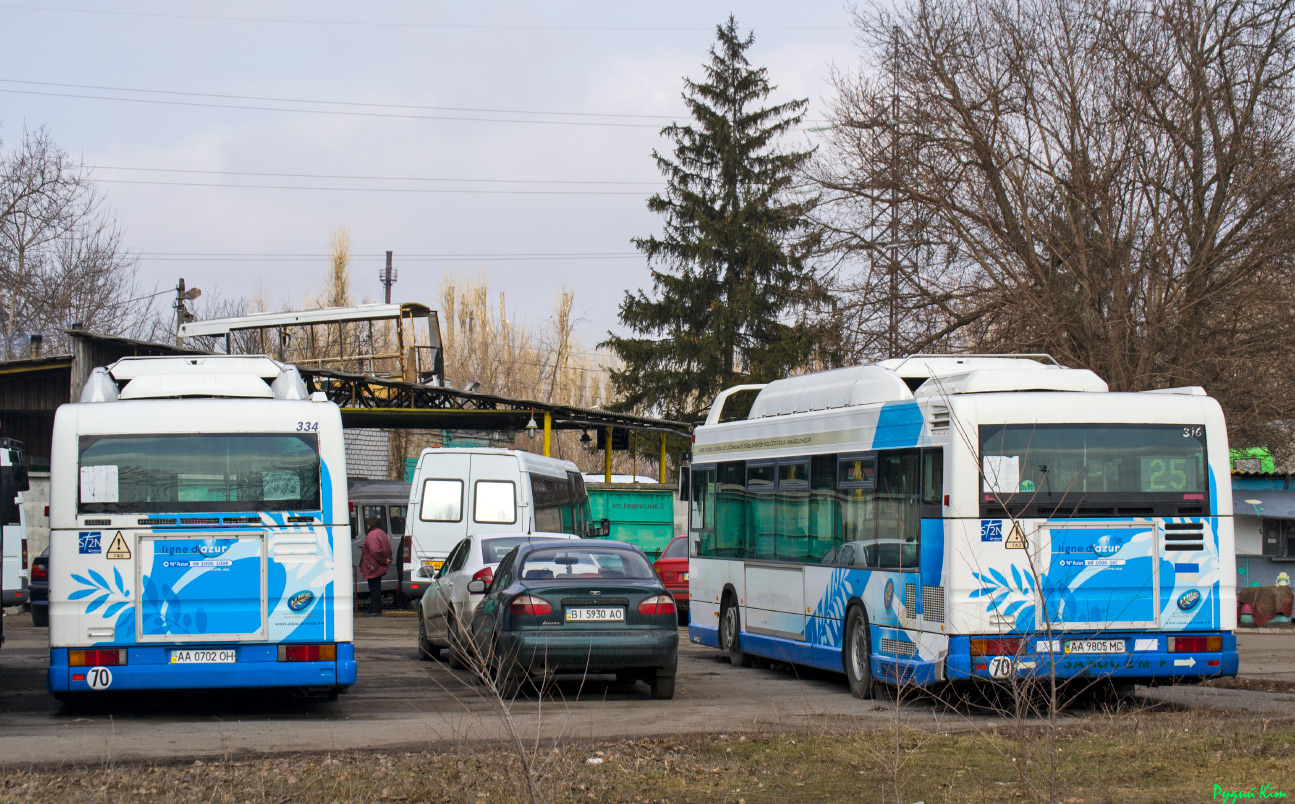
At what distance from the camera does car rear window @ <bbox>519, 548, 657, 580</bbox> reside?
12.4m

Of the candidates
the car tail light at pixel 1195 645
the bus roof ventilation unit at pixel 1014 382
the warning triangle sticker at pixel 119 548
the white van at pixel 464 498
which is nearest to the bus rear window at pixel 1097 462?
the bus roof ventilation unit at pixel 1014 382

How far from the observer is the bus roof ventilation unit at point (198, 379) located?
38.1 ft

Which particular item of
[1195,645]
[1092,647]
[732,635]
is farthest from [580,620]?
[1195,645]

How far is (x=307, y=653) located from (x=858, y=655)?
16.7 ft

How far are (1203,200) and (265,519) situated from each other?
17025 millimetres

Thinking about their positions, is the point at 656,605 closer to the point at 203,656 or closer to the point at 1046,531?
the point at 1046,531

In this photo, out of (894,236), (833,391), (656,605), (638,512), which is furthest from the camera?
(638,512)

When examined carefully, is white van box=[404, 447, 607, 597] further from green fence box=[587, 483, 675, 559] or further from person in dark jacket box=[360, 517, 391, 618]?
green fence box=[587, 483, 675, 559]

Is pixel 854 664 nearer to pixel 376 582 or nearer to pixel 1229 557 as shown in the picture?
pixel 1229 557

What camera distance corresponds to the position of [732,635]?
16.5 meters

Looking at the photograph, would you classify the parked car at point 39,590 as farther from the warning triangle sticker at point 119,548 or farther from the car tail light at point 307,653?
the car tail light at point 307,653

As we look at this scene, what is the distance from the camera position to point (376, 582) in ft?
83.4

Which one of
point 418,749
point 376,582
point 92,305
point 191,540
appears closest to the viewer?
point 418,749

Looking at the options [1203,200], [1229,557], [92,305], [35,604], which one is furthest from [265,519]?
[92,305]
